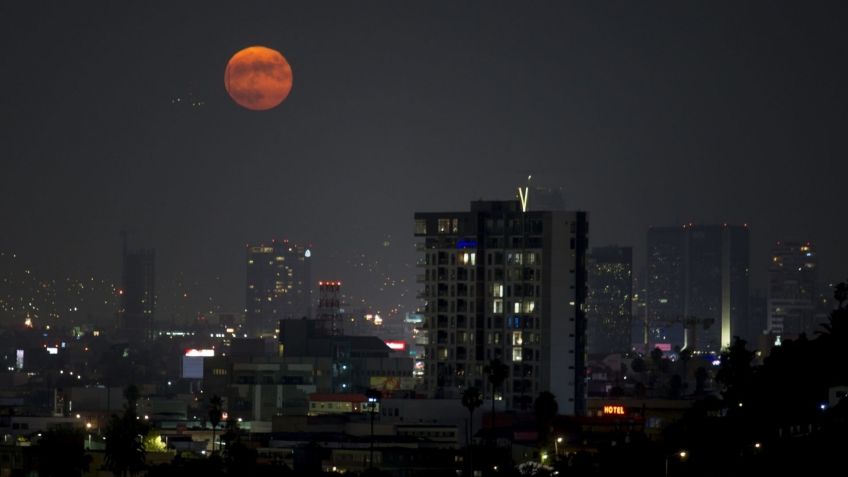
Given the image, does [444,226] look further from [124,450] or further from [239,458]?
[239,458]

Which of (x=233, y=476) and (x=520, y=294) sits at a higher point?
(x=520, y=294)

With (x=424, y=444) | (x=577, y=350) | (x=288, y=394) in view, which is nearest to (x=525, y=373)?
(x=577, y=350)

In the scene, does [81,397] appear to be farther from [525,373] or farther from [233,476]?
[233,476]

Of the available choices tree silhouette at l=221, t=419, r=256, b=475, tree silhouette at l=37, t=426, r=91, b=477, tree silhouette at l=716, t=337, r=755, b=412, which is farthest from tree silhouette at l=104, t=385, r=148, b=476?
tree silhouette at l=716, t=337, r=755, b=412

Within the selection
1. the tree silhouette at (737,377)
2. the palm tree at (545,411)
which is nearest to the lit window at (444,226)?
the tree silhouette at (737,377)

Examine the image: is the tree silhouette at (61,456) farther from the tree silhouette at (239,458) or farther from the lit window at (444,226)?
the lit window at (444,226)

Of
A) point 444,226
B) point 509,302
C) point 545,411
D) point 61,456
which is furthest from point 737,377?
point 61,456
